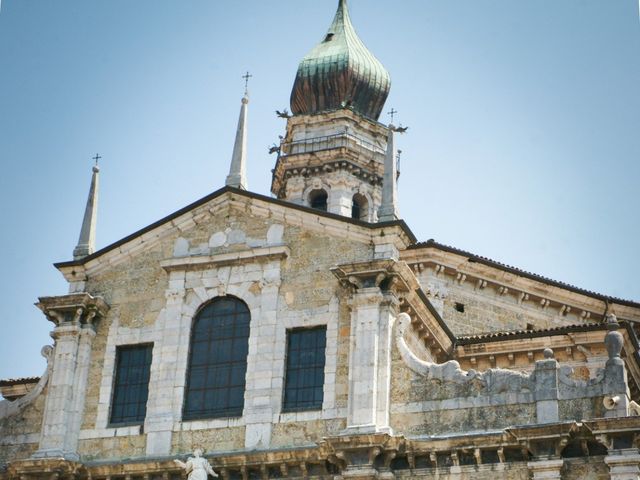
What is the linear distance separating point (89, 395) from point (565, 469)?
412 inches

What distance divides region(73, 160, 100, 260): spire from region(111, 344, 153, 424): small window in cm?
261

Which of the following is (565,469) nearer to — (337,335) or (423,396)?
(423,396)

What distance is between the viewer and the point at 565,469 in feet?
82.3

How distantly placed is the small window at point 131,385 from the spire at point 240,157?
4177 mm

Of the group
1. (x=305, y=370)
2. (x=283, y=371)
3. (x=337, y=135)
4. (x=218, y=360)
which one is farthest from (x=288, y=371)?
(x=337, y=135)

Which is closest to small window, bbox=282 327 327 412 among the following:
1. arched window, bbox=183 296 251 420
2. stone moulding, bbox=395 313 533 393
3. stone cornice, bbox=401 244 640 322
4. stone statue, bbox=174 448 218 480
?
arched window, bbox=183 296 251 420

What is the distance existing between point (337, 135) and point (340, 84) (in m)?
2.42

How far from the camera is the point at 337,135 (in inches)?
1838

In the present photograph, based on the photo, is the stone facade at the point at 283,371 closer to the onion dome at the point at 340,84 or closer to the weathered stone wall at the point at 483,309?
the weathered stone wall at the point at 483,309

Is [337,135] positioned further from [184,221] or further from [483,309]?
[184,221]

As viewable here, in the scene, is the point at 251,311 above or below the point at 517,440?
above

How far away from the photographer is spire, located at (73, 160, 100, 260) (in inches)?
1229

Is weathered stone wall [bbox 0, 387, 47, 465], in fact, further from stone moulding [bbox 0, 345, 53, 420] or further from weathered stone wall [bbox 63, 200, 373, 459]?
weathered stone wall [bbox 63, 200, 373, 459]

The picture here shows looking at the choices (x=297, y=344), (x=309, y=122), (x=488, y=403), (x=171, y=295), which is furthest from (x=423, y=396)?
(x=309, y=122)
